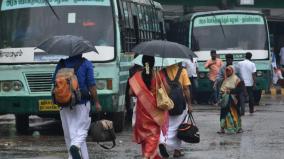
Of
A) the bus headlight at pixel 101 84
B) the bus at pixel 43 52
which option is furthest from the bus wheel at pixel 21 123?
the bus headlight at pixel 101 84

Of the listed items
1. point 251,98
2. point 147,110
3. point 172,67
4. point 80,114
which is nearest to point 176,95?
point 172,67

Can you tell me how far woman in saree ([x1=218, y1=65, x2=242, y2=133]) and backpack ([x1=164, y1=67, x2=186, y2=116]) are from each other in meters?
3.91

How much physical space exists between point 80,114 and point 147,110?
0.89 m

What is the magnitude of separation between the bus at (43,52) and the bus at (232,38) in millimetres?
9645

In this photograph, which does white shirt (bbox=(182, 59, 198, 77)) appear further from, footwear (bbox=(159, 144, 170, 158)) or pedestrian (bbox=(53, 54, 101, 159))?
pedestrian (bbox=(53, 54, 101, 159))

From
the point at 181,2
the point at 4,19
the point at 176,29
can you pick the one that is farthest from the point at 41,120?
the point at 181,2

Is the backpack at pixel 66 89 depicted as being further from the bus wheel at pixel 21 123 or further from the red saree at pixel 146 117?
the bus wheel at pixel 21 123

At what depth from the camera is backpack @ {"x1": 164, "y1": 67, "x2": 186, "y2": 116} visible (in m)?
10.8

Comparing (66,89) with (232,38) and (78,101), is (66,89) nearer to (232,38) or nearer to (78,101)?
(78,101)

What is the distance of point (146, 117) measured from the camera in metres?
9.76

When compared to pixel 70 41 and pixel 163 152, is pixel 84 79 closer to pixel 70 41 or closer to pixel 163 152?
pixel 70 41

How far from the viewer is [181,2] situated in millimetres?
33844

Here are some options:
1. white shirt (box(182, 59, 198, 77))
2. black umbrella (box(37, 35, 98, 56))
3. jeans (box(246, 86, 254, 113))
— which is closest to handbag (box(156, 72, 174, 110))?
black umbrella (box(37, 35, 98, 56))

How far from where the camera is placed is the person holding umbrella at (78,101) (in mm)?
9273
